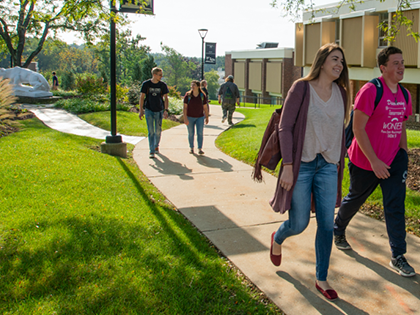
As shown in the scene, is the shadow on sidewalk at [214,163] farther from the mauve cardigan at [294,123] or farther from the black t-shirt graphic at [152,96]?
the mauve cardigan at [294,123]

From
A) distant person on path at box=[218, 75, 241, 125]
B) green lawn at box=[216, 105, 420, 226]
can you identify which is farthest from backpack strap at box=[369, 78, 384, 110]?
distant person on path at box=[218, 75, 241, 125]

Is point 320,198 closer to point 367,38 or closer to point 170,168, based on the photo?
point 170,168

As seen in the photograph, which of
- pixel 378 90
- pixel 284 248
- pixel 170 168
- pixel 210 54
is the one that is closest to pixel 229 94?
pixel 170 168

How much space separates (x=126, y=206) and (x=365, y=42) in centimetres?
2186

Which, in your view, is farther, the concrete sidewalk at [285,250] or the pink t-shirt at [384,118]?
the pink t-shirt at [384,118]

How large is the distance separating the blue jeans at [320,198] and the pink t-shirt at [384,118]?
0.72 m

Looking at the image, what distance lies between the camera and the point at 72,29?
29.1 meters

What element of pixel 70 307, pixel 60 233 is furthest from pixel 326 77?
pixel 60 233

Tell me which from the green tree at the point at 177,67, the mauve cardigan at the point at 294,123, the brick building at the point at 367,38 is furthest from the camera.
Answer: the green tree at the point at 177,67

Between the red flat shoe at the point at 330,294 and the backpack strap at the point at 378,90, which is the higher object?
the backpack strap at the point at 378,90

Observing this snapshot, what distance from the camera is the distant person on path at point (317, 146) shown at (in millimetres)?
A: 3246

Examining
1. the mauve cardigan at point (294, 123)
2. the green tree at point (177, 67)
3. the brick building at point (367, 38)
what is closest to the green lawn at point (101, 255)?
the mauve cardigan at point (294, 123)

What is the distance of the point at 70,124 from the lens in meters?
13.9

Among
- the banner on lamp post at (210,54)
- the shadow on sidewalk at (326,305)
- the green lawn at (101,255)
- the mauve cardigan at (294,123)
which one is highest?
the banner on lamp post at (210,54)
